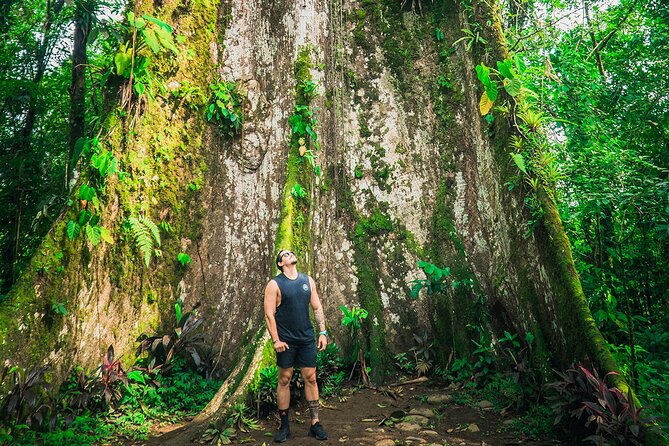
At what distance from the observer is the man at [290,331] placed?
13.3 ft

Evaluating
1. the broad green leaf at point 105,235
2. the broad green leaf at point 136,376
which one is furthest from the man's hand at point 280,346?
the broad green leaf at point 105,235

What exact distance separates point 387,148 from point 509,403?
11.3 feet

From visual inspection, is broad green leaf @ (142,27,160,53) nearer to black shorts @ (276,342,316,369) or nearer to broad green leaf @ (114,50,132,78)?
broad green leaf @ (114,50,132,78)

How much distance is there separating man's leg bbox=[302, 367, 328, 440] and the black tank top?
0.94 ft

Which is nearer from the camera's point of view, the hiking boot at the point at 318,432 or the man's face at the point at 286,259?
the hiking boot at the point at 318,432

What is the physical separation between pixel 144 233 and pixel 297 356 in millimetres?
2200

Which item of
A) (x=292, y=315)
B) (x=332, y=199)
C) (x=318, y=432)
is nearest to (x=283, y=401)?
(x=318, y=432)

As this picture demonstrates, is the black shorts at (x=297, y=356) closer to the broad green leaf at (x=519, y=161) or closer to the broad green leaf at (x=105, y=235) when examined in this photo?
the broad green leaf at (x=105, y=235)

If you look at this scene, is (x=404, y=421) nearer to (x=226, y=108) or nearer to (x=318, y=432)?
(x=318, y=432)

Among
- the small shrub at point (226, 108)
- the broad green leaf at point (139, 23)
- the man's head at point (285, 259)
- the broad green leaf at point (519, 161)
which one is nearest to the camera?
the man's head at point (285, 259)

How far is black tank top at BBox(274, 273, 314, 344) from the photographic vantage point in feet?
13.7

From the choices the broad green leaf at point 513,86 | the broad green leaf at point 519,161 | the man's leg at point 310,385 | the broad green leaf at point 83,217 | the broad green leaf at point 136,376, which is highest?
the broad green leaf at point 513,86

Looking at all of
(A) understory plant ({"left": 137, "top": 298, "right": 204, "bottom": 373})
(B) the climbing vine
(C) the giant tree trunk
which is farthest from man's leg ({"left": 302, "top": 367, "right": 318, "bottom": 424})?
(B) the climbing vine

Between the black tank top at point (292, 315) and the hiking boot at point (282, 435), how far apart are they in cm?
72
